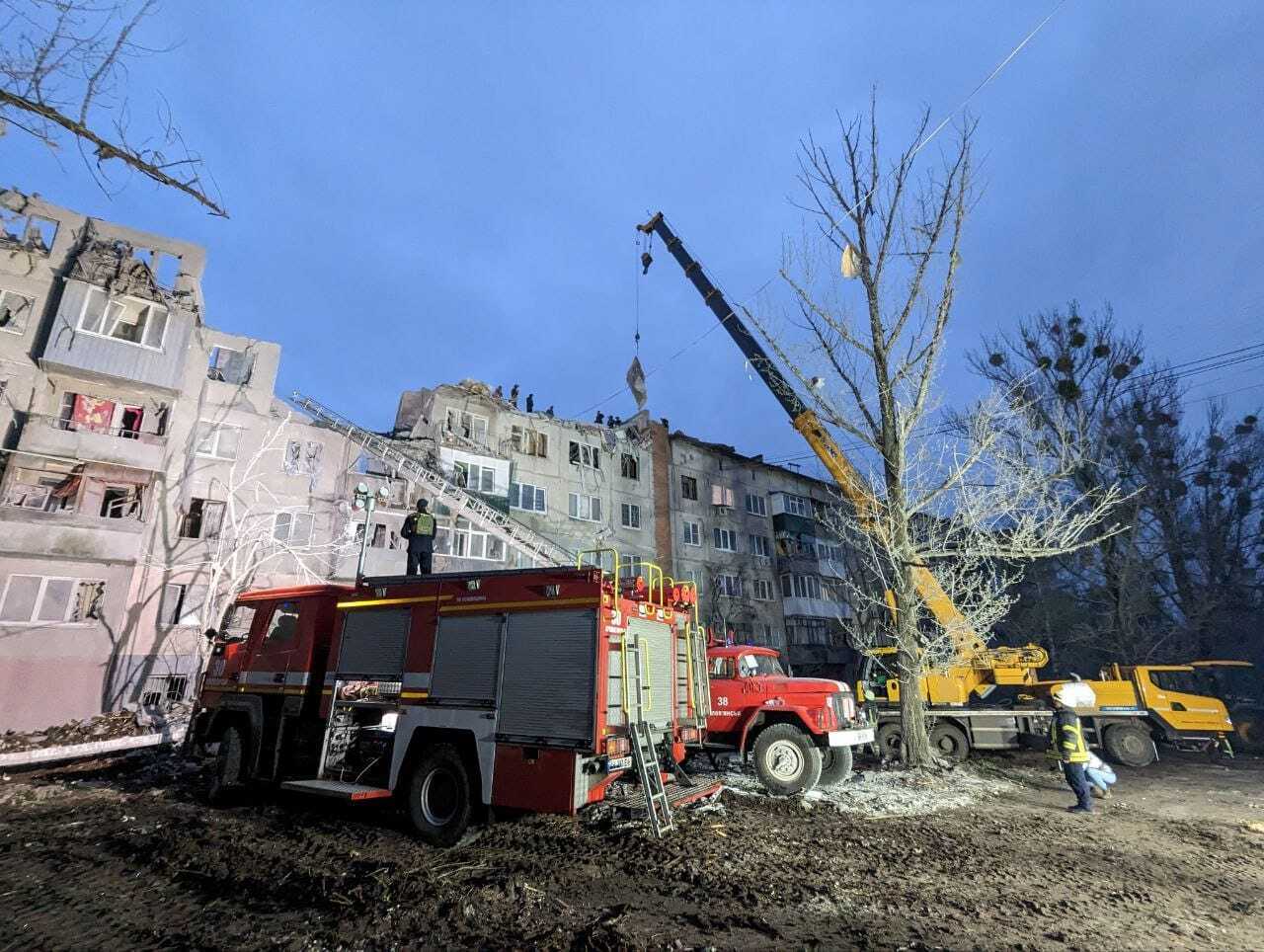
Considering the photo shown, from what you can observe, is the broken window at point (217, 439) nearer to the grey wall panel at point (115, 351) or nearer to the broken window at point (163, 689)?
the grey wall panel at point (115, 351)

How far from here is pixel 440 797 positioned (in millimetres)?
7602

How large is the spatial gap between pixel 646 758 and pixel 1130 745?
15.0 meters

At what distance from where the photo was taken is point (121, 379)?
2062 cm

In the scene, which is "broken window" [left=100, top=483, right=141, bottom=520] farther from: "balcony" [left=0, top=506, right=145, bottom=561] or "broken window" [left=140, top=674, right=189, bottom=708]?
"broken window" [left=140, top=674, right=189, bottom=708]

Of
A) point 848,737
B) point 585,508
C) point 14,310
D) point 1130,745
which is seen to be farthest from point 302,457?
point 1130,745

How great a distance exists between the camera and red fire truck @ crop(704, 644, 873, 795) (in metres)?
10.2

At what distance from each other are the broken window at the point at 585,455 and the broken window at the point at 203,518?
16566 mm

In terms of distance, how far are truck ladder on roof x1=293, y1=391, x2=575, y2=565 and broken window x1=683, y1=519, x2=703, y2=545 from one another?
43.0 feet

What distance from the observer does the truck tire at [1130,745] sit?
14688 millimetres

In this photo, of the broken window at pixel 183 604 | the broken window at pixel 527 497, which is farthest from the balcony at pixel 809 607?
the broken window at pixel 183 604

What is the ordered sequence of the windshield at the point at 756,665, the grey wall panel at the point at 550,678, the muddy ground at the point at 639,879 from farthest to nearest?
the windshield at the point at 756,665 → the grey wall panel at the point at 550,678 → the muddy ground at the point at 639,879

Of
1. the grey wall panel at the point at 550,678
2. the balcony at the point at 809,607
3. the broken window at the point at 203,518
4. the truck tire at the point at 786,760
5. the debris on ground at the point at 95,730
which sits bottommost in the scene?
the debris on ground at the point at 95,730

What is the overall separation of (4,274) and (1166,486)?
46.6 metres

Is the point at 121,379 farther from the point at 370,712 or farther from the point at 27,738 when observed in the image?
the point at 370,712
